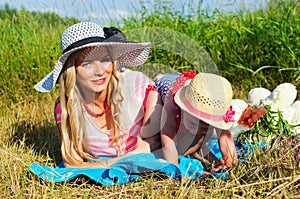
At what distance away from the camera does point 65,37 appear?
250 centimetres

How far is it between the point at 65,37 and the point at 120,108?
0.52 meters

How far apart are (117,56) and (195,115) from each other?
0.62 metres

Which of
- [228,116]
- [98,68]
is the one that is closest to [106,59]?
[98,68]

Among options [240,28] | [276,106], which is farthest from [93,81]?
[240,28]

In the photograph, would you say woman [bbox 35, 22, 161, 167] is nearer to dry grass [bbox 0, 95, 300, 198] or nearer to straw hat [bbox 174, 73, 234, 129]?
dry grass [bbox 0, 95, 300, 198]

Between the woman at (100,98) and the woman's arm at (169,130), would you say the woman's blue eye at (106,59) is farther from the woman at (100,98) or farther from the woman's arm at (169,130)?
the woman's arm at (169,130)

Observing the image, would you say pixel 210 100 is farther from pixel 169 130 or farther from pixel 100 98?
pixel 100 98

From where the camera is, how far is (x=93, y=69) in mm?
2500

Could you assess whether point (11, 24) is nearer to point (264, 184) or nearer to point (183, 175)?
point (183, 175)

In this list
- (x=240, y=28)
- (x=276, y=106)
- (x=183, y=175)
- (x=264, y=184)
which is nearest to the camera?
(x=264, y=184)

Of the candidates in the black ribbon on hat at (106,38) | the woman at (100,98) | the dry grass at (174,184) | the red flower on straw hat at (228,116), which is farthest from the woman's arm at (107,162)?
the black ribbon on hat at (106,38)

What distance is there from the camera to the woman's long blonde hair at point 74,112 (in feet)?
8.28

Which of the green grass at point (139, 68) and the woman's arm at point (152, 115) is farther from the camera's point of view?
the woman's arm at point (152, 115)

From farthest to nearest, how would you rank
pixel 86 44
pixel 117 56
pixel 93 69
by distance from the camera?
pixel 117 56, pixel 93 69, pixel 86 44
